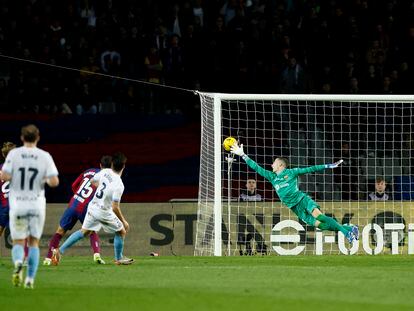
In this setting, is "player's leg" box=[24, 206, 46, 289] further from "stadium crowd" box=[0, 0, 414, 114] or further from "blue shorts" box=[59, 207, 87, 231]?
"stadium crowd" box=[0, 0, 414, 114]

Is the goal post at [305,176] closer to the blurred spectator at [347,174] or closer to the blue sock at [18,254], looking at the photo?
the blurred spectator at [347,174]

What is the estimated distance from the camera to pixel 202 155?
21844 millimetres

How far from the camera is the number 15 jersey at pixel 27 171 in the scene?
508 inches

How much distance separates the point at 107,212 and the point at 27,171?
4.68 metres

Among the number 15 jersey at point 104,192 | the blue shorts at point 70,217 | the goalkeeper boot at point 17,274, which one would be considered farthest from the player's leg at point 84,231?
the goalkeeper boot at point 17,274

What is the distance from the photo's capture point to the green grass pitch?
1160 cm

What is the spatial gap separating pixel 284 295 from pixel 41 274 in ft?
14.3

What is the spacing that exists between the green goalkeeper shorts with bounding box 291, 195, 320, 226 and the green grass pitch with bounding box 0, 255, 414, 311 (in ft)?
5.51

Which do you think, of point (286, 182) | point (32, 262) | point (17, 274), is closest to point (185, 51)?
point (286, 182)

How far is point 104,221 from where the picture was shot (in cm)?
1750

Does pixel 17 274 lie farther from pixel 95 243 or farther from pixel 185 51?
pixel 185 51

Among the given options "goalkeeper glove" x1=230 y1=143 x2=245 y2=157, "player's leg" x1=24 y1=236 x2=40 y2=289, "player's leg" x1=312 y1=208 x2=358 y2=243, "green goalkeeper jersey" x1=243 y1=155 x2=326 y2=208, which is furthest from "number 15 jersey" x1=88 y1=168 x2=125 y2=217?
"player's leg" x1=24 y1=236 x2=40 y2=289

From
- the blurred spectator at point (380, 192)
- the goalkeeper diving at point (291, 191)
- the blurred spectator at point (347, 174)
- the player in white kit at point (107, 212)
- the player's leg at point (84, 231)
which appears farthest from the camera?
the blurred spectator at point (347, 174)

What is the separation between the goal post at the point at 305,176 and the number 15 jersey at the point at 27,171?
25.7ft
